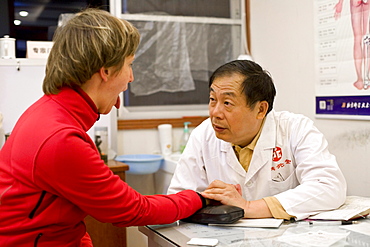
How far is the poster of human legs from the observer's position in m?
2.32

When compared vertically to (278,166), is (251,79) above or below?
above

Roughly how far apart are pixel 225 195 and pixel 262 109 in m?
0.42

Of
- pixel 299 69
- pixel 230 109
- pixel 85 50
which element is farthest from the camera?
pixel 299 69

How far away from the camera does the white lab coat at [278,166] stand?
1.52 meters

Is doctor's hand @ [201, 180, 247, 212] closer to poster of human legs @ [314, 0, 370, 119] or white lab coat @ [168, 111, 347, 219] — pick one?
white lab coat @ [168, 111, 347, 219]

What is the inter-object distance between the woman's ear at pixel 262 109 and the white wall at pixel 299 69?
84cm

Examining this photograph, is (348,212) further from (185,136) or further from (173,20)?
(173,20)

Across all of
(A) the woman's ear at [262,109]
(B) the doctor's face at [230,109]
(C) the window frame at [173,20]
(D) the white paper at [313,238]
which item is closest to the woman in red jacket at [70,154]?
(D) the white paper at [313,238]

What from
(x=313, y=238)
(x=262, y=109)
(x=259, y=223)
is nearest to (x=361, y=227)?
(x=313, y=238)

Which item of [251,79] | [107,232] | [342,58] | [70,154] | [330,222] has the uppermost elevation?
[342,58]

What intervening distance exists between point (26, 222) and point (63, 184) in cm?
14

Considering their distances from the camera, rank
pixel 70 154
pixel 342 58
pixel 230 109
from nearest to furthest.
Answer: pixel 70 154, pixel 230 109, pixel 342 58

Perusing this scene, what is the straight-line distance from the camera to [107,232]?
8.56ft

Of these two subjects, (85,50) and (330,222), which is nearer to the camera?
(85,50)
